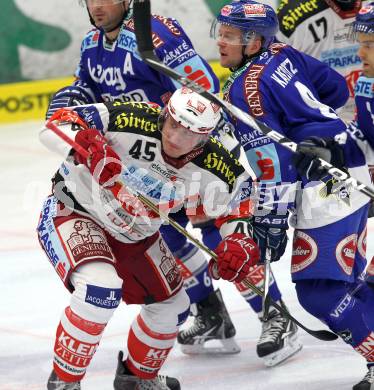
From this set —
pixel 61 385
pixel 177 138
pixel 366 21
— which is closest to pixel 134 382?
pixel 61 385

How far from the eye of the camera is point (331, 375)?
12.6 ft

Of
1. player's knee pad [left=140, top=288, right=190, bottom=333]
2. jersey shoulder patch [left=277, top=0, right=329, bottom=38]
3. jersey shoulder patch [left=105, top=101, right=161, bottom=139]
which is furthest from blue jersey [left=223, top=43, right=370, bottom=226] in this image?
jersey shoulder patch [left=277, top=0, right=329, bottom=38]

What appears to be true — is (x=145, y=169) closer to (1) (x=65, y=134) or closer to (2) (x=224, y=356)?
(1) (x=65, y=134)

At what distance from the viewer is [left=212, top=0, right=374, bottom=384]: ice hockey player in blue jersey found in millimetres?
3541

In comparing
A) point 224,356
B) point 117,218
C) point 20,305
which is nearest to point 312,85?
point 117,218

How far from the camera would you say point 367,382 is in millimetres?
3605

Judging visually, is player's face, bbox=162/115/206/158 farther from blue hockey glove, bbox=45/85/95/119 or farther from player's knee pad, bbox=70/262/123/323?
blue hockey glove, bbox=45/85/95/119

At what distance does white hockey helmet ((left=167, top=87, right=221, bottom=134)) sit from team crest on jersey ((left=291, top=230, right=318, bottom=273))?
599 millimetres

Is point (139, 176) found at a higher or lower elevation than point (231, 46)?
lower

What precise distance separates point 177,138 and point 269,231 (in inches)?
23.5

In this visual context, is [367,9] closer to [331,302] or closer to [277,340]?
[331,302]

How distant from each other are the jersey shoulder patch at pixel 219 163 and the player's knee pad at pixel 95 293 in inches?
18.5

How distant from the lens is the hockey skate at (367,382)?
3.60 m

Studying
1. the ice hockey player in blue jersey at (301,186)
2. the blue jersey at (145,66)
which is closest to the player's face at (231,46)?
the ice hockey player in blue jersey at (301,186)
